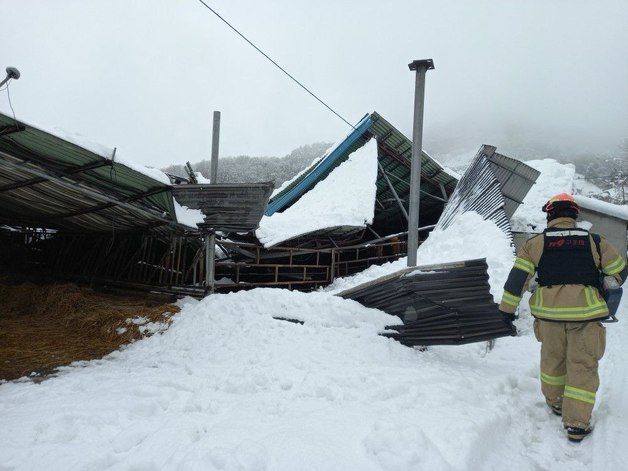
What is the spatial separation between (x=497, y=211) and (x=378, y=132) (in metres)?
6.87

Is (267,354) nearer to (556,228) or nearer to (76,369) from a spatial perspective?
(76,369)

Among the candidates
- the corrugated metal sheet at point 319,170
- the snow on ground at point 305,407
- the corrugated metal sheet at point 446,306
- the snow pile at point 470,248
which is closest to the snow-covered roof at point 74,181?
the snow on ground at point 305,407

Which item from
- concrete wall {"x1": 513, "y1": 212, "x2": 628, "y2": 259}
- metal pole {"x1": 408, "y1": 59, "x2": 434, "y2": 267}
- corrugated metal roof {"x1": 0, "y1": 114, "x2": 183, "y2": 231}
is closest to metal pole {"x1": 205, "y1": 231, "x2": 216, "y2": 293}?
corrugated metal roof {"x1": 0, "y1": 114, "x2": 183, "y2": 231}

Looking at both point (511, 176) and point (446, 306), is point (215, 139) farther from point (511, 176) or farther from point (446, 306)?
point (511, 176)

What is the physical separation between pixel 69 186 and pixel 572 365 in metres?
6.44

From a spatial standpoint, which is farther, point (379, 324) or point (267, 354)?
point (379, 324)

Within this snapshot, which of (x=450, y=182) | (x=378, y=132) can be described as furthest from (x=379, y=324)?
(x=450, y=182)

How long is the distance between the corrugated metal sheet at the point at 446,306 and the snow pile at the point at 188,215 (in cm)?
395

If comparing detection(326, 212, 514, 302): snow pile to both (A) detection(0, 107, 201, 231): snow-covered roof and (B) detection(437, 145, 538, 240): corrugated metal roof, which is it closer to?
(B) detection(437, 145, 538, 240): corrugated metal roof

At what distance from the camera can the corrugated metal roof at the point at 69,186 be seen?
5.03m

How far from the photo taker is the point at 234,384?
3.80 meters

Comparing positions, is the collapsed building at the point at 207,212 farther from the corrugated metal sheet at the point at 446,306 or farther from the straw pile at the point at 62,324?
the straw pile at the point at 62,324

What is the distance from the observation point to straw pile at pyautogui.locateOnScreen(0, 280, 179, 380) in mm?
4832

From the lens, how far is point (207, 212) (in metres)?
7.14
